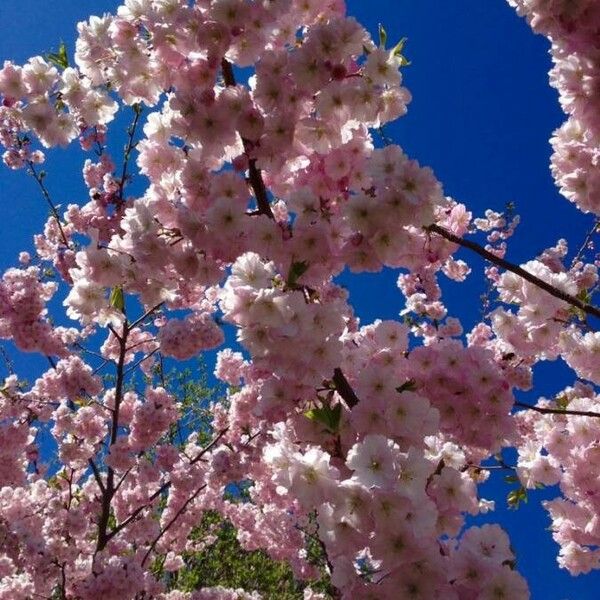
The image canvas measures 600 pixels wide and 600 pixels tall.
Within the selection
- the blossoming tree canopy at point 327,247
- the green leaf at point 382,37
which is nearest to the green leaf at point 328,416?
the blossoming tree canopy at point 327,247

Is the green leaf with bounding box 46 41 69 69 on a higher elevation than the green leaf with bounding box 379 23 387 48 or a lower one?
higher

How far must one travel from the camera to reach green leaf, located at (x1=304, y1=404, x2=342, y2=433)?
283 cm

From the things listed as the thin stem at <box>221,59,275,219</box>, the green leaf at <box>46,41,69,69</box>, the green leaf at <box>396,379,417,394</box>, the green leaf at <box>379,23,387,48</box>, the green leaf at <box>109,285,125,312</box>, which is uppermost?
the green leaf at <box>46,41,69,69</box>

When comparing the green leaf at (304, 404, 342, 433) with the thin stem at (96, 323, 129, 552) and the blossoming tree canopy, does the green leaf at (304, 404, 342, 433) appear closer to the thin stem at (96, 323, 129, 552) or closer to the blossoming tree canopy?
the blossoming tree canopy

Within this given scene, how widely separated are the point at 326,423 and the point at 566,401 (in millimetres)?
2804

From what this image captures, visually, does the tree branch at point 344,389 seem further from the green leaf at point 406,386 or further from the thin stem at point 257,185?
the thin stem at point 257,185

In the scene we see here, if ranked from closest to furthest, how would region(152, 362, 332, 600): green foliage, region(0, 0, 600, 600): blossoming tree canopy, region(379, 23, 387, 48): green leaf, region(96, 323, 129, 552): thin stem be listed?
region(0, 0, 600, 600): blossoming tree canopy, region(379, 23, 387, 48): green leaf, region(96, 323, 129, 552): thin stem, region(152, 362, 332, 600): green foliage

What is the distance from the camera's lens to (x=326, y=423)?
282 centimetres

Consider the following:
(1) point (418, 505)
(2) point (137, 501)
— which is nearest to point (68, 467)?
(2) point (137, 501)

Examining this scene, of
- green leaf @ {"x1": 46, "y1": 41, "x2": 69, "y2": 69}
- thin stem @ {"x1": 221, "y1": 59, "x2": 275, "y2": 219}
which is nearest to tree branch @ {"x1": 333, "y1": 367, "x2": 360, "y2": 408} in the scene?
thin stem @ {"x1": 221, "y1": 59, "x2": 275, "y2": 219}

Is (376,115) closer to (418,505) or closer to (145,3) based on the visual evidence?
(145,3)

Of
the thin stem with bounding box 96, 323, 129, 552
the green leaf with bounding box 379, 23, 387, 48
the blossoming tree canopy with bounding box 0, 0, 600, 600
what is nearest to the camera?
the blossoming tree canopy with bounding box 0, 0, 600, 600

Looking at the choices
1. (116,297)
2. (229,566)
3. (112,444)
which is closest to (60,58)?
(116,297)

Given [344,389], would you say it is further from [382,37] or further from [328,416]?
[382,37]
